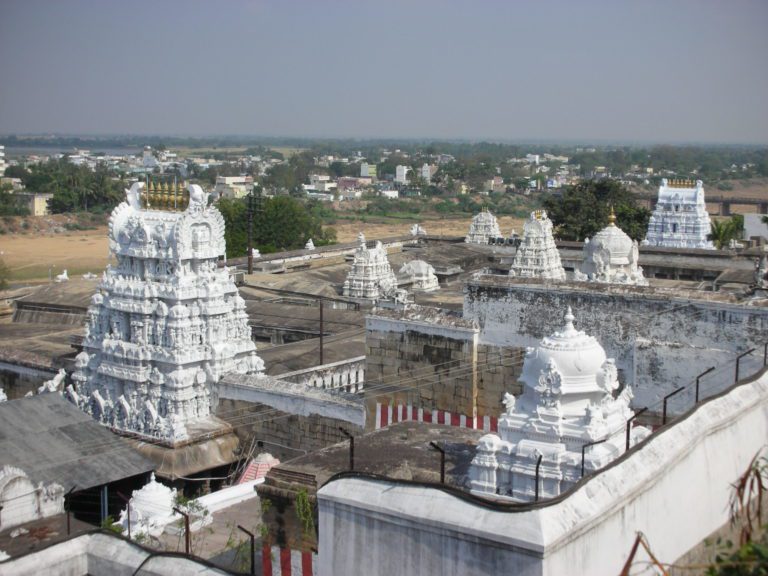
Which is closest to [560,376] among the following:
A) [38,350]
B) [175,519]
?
[175,519]

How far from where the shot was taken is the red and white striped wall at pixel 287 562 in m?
11.6

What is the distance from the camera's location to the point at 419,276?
157 feet

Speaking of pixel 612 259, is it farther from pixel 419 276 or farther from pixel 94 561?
pixel 94 561

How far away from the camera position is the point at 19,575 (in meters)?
10.7

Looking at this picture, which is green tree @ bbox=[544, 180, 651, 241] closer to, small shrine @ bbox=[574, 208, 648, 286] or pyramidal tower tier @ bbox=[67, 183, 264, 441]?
small shrine @ bbox=[574, 208, 648, 286]

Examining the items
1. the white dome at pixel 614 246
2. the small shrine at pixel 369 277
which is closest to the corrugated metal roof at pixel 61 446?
the white dome at pixel 614 246

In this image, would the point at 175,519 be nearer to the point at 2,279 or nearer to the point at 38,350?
the point at 38,350

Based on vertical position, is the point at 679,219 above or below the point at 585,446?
below

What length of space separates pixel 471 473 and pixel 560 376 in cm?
178

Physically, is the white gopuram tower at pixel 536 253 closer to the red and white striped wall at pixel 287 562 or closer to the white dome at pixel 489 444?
the white dome at pixel 489 444

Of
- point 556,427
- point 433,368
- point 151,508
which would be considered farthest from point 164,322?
point 556,427

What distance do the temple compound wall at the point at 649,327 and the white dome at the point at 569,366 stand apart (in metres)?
4.29

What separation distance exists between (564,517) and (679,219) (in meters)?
50.7

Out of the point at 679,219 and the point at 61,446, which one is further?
the point at 679,219
